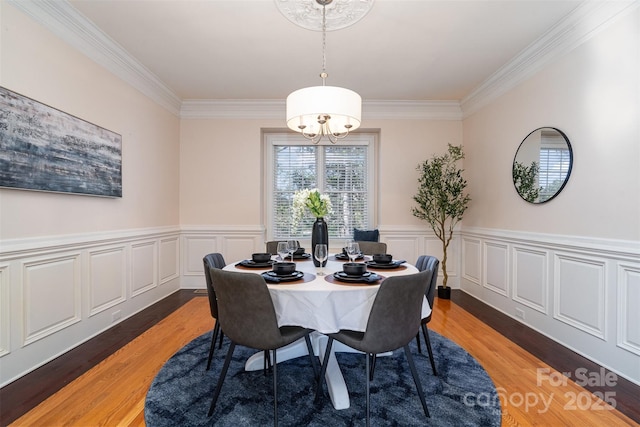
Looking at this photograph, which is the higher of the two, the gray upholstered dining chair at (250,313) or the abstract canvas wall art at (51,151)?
the abstract canvas wall art at (51,151)

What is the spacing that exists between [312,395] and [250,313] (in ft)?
2.41

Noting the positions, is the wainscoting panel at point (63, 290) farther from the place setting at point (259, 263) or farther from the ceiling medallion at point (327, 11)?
the ceiling medallion at point (327, 11)

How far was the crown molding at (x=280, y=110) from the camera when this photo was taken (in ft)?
14.3

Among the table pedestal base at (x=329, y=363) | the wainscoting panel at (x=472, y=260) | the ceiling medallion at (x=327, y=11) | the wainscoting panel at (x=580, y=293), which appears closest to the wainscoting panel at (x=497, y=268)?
the wainscoting panel at (x=472, y=260)

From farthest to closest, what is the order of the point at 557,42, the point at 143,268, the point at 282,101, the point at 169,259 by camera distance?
the point at 282,101, the point at 169,259, the point at 143,268, the point at 557,42

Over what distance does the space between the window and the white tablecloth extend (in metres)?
3.04

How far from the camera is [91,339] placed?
266cm

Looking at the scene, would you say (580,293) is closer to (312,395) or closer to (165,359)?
(312,395)

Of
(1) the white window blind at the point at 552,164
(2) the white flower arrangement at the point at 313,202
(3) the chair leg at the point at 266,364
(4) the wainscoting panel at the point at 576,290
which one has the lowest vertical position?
(3) the chair leg at the point at 266,364

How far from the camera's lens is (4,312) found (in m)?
1.94

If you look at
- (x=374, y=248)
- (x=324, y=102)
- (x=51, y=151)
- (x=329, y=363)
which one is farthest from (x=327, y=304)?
(x=51, y=151)

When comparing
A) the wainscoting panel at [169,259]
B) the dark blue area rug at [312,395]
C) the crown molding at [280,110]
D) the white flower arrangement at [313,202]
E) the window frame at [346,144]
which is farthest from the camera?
the window frame at [346,144]

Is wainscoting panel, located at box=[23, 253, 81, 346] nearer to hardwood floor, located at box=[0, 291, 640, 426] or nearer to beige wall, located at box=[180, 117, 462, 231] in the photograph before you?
hardwood floor, located at box=[0, 291, 640, 426]

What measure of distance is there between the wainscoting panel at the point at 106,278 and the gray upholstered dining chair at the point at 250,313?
5.91 ft
